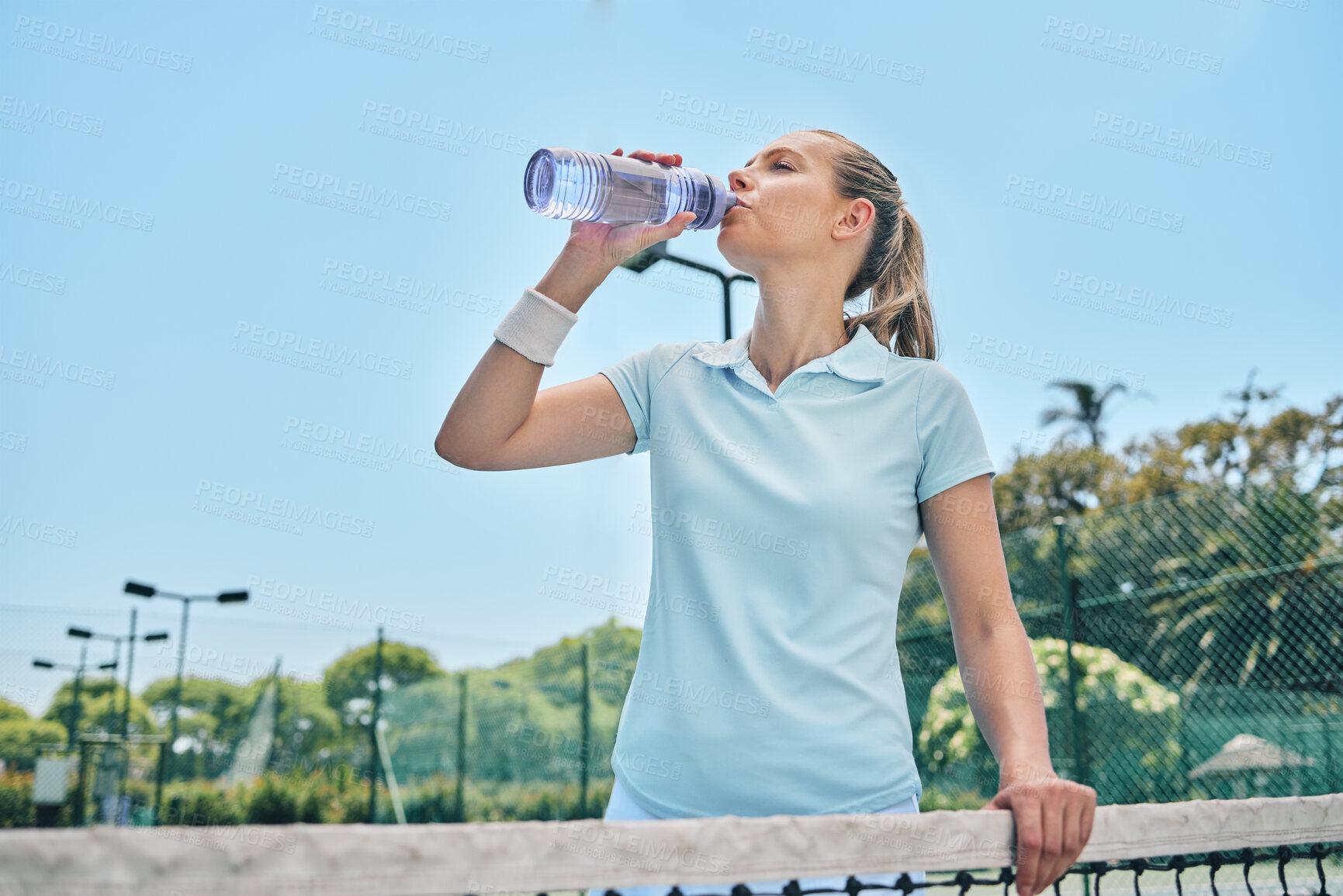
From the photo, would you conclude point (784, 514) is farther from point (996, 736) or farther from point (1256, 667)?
point (1256, 667)

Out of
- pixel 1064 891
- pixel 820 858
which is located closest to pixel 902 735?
pixel 820 858

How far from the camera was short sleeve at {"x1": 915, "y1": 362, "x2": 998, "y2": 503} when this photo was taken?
155 centimetres

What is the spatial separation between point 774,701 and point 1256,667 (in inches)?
298

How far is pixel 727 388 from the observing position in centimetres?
173

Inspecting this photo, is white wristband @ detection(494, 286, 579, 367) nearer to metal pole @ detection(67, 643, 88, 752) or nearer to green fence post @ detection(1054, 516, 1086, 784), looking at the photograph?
green fence post @ detection(1054, 516, 1086, 784)

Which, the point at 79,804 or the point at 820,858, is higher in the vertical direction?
the point at 820,858

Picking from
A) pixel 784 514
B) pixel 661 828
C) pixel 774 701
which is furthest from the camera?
pixel 784 514

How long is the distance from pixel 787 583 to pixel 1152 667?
8.22 meters

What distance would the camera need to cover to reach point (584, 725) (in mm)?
10555

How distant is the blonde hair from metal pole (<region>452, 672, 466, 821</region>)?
384 inches

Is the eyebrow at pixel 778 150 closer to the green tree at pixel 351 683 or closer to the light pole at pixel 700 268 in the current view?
the light pole at pixel 700 268

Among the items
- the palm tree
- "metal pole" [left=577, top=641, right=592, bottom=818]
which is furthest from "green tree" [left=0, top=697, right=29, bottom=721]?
the palm tree

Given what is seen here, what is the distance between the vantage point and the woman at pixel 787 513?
1.38 metres

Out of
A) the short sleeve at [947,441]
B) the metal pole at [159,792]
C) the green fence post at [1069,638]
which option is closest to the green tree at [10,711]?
the metal pole at [159,792]
